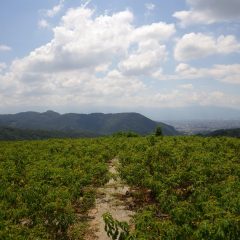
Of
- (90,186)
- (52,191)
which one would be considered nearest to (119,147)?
(90,186)

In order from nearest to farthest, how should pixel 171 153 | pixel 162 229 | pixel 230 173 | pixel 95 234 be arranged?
pixel 162 229 < pixel 95 234 < pixel 230 173 < pixel 171 153

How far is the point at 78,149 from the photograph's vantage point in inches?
1501

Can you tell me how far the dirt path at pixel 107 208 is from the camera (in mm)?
18672

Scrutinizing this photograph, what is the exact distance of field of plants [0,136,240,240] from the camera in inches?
555

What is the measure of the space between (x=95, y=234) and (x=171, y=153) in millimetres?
15104

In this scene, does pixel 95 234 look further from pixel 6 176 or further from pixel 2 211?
pixel 6 176

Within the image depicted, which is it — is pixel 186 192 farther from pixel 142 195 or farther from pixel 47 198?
pixel 47 198

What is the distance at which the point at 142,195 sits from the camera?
23.6 metres

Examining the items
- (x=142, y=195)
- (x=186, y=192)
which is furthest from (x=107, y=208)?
(x=186, y=192)

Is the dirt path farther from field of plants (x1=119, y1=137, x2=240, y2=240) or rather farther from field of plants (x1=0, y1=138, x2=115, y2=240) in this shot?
field of plants (x1=119, y1=137, x2=240, y2=240)

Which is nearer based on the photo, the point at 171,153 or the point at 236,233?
the point at 236,233

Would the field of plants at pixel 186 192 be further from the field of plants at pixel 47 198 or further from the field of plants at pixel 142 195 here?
the field of plants at pixel 47 198

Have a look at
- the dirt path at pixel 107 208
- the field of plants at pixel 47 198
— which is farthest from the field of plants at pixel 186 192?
the field of plants at pixel 47 198

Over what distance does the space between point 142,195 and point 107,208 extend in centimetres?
270
